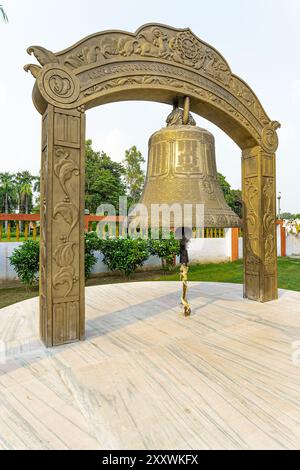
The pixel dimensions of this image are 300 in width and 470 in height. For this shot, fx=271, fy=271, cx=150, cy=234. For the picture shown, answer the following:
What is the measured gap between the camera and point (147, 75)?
259 cm

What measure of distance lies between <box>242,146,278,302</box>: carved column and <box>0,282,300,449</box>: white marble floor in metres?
0.61

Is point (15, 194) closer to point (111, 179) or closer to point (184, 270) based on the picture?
point (111, 179)

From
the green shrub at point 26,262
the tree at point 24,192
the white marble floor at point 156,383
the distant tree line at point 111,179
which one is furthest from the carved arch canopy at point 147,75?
the tree at point 24,192

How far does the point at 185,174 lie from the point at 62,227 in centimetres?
121

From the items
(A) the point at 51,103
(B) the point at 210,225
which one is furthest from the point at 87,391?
(A) the point at 51,103

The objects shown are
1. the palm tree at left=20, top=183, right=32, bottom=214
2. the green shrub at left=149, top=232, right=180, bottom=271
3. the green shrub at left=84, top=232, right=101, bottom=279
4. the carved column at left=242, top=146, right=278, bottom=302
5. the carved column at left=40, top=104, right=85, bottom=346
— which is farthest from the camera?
the palm tree at left=20, top=183, right=32, bottom=214

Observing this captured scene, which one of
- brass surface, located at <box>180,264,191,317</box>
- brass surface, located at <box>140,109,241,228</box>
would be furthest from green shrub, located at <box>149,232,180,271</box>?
brass surface, located at <box>140,109,241,228</box>

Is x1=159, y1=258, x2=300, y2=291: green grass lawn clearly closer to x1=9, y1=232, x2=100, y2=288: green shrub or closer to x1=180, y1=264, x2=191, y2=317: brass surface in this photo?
x1=9, y1=232, x2=100, y2=288: green shrub

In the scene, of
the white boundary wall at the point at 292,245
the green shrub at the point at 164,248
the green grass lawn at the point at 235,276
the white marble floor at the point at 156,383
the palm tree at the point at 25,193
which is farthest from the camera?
the palm tree at the point at 25,193

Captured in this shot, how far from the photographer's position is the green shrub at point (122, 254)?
7.70 meters

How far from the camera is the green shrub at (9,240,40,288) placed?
6321 mm

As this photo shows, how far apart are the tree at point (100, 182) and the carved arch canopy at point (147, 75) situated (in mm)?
21057

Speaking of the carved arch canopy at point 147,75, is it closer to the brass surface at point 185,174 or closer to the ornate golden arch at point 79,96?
the ornate golden arch at point 79,96

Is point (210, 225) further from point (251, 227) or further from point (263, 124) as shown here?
point (263, 124)
